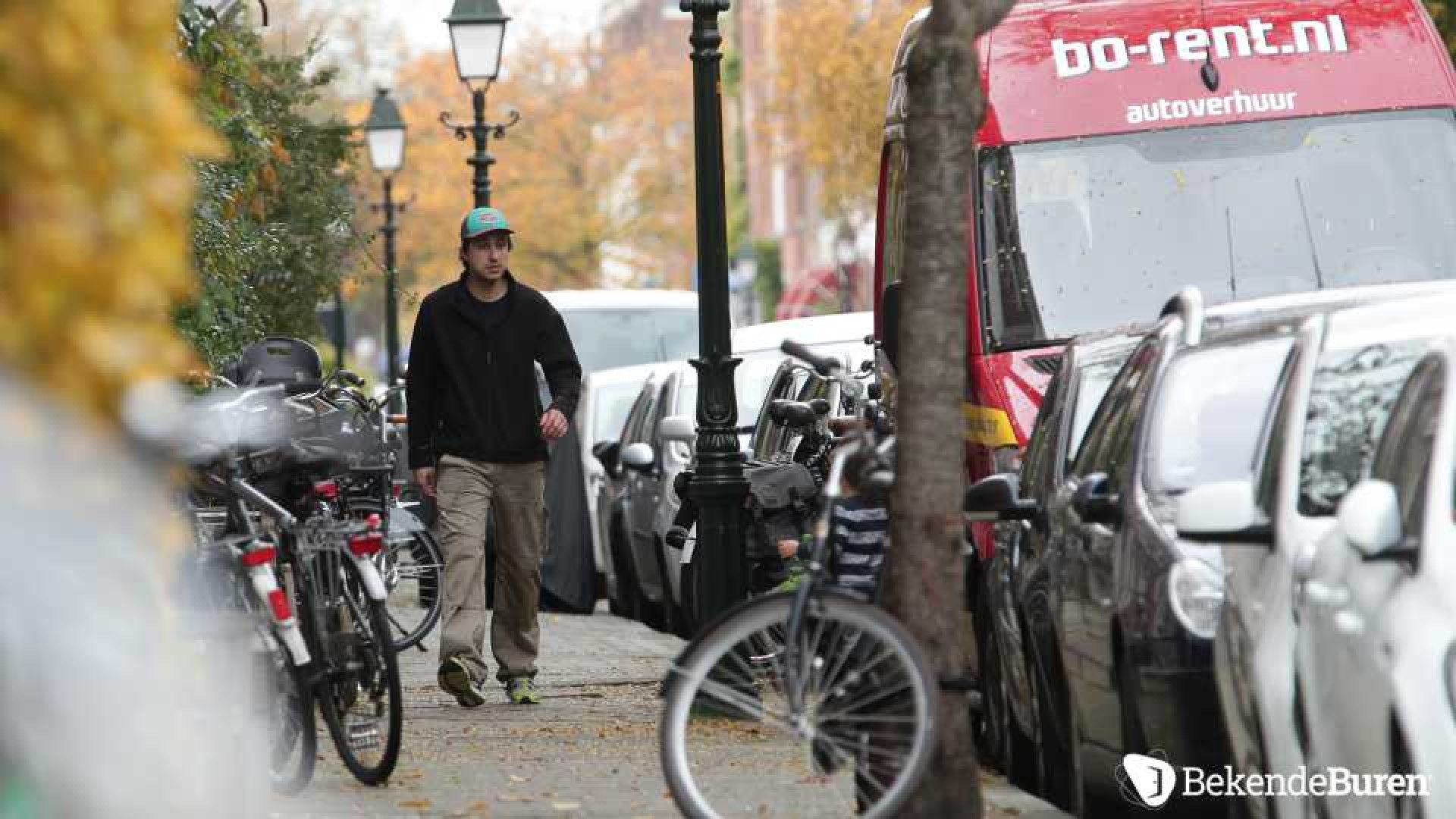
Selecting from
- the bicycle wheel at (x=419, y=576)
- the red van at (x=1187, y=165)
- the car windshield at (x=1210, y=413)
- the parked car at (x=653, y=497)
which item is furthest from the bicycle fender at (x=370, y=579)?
the parked car at (x=653, y=497)

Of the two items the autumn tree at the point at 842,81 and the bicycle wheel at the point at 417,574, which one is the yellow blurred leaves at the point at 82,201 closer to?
the bicycle wheel at the point at 417,574

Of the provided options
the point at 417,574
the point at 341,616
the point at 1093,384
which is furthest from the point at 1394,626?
the point at 417,574

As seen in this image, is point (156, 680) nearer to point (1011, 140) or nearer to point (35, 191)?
point (35, 191)

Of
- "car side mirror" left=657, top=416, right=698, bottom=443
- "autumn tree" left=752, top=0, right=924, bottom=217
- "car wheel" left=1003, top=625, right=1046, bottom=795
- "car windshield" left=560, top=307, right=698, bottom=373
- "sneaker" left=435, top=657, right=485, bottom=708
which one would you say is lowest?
"car wheel" left=1003, top=625, right=1046, bottom=795

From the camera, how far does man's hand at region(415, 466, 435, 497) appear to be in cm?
1198

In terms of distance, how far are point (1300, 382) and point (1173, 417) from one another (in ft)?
3.79

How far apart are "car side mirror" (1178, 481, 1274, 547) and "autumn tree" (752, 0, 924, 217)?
43025 millimetres

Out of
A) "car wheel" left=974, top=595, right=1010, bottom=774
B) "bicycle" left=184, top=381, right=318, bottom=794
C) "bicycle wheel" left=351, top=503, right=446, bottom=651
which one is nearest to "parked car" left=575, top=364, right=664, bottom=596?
"bicycle wheel" left=351, top=503, right=446, bottom=651

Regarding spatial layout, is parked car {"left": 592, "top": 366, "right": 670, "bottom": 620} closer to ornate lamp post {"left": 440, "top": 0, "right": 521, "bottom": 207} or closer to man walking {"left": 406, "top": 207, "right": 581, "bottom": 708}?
ornate lamp post {"left": 440, "top": 0, "right": 521, "bottom": 207}

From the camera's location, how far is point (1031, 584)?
31.0 ft

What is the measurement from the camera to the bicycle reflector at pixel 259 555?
27.5 feet

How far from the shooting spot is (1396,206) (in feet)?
41.8

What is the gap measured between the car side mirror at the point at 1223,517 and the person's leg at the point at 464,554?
5324 millimetres

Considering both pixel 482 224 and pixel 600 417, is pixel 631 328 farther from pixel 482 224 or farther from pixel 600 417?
pixel 482 224
